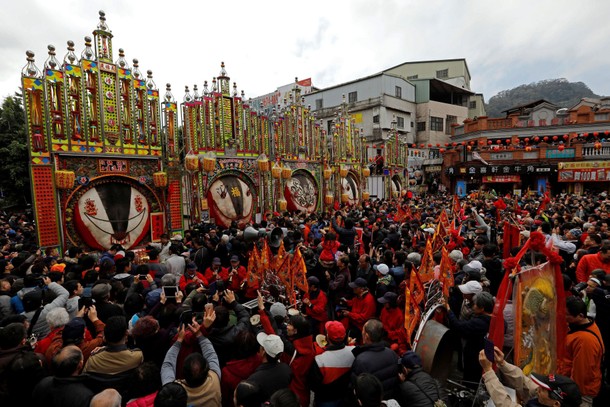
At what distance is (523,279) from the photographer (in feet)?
11.0

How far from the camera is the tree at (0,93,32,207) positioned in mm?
19156

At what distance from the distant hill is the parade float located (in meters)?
74.0

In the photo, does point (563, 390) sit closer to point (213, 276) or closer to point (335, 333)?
point (335, 333)

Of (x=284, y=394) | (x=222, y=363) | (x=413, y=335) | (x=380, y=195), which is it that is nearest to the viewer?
(x=284, y=394)

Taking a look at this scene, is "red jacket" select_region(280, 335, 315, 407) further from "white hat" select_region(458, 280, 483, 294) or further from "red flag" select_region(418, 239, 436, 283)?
"red flag" select_region(418, 239, 436, 283)

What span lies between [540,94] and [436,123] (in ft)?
182

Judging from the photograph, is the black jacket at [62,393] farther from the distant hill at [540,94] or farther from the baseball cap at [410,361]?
the distant hill at [540,94]

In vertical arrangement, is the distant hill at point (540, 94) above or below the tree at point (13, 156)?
above

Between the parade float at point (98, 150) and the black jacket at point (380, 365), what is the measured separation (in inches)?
378

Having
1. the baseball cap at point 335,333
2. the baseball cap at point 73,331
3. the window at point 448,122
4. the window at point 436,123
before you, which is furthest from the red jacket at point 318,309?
the window at point 448,122

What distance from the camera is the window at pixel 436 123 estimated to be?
3650 cm

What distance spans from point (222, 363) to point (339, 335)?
4.48 ft

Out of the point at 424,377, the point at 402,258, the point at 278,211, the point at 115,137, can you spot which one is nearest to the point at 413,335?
the point at 424,377

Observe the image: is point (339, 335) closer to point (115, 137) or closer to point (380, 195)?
point (115, 137)
